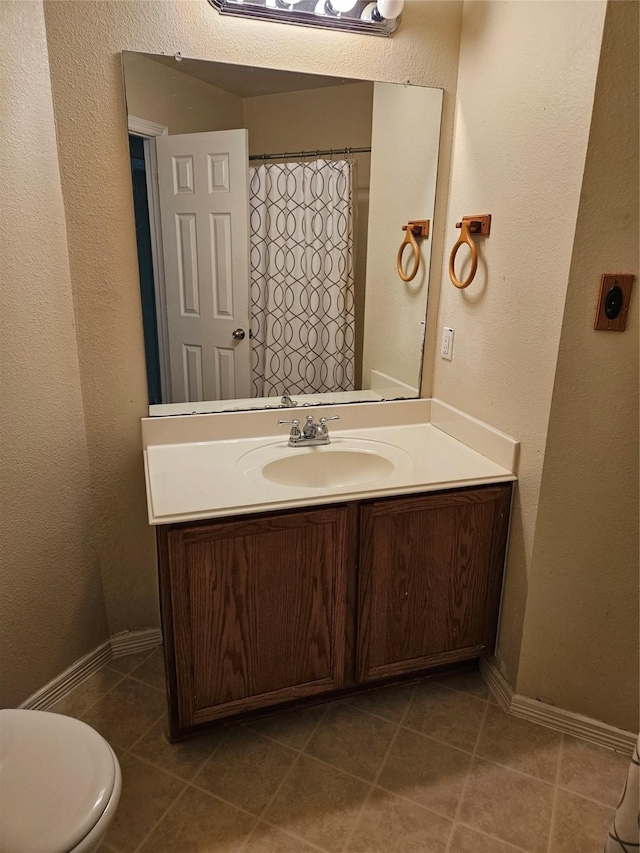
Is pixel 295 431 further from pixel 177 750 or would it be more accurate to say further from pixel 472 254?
pixel 177 750

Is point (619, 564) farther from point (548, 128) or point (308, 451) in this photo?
point (548, 128)

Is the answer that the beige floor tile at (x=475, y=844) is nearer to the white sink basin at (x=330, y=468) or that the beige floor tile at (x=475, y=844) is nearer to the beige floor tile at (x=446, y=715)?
the beige floor tile at (x=446, y=715)

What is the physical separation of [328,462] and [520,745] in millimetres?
1029

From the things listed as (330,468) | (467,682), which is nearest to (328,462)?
(330,468)

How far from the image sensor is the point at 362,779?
1.56 metres

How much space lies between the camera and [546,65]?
4.61ft

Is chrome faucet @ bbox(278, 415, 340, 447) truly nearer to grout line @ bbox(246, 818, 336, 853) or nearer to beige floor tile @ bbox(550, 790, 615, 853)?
grout line @ bbox(246, 818, 336, 853)

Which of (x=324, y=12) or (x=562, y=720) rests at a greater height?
(x=324, y=12)

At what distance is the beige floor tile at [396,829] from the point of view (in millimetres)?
1380

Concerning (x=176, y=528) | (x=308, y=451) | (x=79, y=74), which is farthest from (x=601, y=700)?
(x=79, y=74)

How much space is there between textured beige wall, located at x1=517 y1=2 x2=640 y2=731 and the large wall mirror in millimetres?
673

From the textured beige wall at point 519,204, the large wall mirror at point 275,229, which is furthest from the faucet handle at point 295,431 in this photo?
the textured beige wall at point 519,204

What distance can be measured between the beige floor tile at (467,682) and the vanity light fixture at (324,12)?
2.06 meters

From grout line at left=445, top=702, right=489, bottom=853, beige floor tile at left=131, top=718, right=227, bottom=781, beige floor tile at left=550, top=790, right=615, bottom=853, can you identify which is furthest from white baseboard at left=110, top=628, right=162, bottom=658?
beige floor tile at left=550, top=790, right=615, bottom=853
